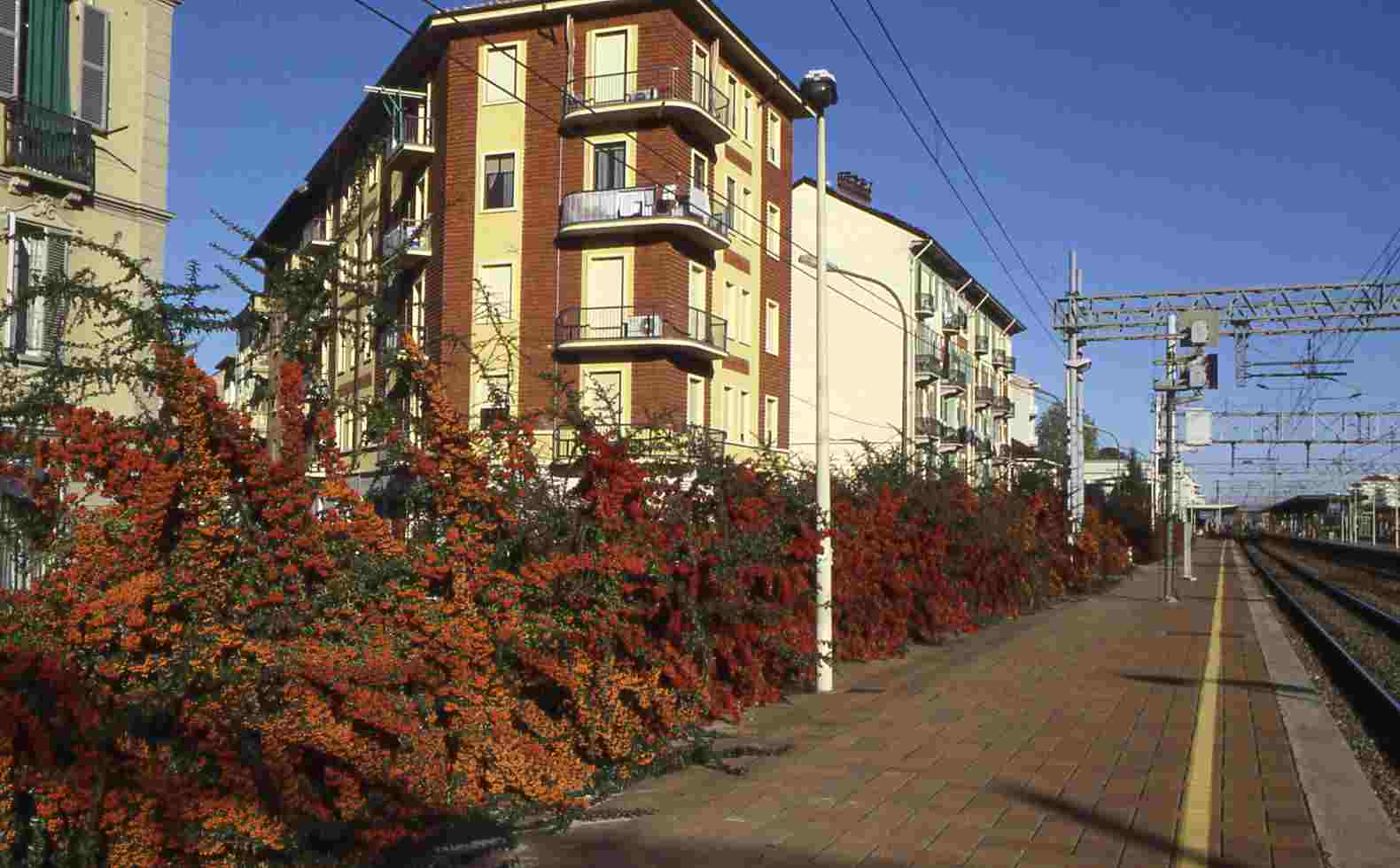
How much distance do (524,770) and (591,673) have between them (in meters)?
1.24

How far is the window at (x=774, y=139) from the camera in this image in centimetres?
3988

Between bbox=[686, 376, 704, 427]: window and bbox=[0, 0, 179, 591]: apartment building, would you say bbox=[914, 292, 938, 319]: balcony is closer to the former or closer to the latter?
bbox=[686, 376, 704, 427]: window

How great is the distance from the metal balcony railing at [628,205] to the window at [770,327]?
6332 millimetres

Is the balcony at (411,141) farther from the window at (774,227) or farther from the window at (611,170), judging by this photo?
the window at (774,227)

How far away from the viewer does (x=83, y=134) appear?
52.9 ft

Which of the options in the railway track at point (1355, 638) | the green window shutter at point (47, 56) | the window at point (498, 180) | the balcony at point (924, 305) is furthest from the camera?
the balcony at point (924, 305)

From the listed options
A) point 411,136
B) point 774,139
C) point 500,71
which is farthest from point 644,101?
point 774,139

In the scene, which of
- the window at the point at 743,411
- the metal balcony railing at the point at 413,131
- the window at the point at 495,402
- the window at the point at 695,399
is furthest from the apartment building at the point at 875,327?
the window at the point at 495,402

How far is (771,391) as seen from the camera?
131ft

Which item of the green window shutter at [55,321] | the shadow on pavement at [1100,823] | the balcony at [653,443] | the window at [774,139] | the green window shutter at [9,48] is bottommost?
the shadow on pavement at [1100,823]

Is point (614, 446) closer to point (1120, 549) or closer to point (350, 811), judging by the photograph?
point (350, 811)

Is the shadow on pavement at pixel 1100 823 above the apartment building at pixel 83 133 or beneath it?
beneath

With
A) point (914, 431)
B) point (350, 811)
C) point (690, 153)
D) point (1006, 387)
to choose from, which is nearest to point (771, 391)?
point (690, 153)

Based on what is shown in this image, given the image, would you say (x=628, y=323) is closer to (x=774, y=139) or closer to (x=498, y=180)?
(x=498, y=180)
